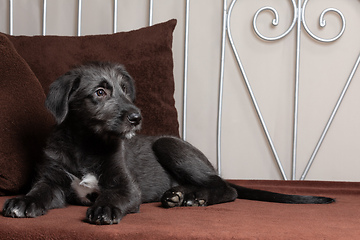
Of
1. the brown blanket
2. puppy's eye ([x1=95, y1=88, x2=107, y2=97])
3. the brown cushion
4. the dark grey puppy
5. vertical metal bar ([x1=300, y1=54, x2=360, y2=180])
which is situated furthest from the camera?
vertical metal bar ([x1=300, y1=54, x2=360, y2=180])

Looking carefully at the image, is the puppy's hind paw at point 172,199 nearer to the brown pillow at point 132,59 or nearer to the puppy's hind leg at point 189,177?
the puppy's hind leg at point 189,177

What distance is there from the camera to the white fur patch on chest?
2088mm

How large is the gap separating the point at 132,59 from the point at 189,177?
81 centimetres

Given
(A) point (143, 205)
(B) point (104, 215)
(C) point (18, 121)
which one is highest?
(C) point (18, 121)

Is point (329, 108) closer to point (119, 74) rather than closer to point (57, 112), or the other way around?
point (119, 74)

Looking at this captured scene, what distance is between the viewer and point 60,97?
2.09 metres

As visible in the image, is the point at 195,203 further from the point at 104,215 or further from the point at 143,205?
the point at 104,215

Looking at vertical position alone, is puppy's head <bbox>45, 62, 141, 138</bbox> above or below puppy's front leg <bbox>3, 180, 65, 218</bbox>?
above

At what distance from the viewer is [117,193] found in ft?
6.35

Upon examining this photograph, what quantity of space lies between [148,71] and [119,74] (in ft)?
1.36

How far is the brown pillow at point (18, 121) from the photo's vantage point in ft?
7.00

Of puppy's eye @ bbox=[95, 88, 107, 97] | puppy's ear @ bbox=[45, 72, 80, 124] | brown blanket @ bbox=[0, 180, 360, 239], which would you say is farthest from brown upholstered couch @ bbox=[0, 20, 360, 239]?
puppy's eye @ bbox=[95, 88, 107, 97]

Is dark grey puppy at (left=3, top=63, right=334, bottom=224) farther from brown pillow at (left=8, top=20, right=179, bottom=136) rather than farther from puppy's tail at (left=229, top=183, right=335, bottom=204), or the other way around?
brown pillow at (left=8, top=20, right=179, bottom=136)

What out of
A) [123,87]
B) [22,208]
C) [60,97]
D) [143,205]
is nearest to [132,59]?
[123,87]
